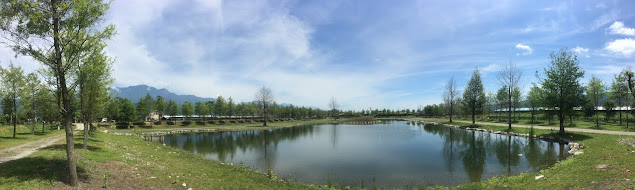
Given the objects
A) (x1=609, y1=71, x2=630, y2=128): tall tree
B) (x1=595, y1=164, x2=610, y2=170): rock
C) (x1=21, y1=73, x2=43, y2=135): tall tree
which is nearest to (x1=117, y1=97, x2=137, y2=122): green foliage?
(x1=21, y1=73, x2=43, y2=135): tall tree

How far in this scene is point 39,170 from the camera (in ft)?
33.5

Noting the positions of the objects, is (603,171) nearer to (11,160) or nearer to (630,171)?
(630,171)

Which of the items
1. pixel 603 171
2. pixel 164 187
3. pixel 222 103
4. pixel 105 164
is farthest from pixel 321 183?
pixel 222 103

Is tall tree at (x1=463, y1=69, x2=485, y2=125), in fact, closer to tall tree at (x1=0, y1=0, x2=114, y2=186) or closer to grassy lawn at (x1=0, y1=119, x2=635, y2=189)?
grassy lawn at (x1=0, y1=119, x2=635, y2=189)

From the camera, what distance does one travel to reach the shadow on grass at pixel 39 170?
31.0ft

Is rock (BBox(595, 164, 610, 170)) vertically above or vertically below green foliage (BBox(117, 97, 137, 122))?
below

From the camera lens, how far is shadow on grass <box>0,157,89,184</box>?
9440mm

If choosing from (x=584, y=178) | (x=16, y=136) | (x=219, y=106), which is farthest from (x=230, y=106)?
(x=584, y=178)

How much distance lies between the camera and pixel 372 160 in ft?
73.9

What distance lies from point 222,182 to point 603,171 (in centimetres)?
1847

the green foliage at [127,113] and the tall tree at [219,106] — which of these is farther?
the tall tree at [219,106]

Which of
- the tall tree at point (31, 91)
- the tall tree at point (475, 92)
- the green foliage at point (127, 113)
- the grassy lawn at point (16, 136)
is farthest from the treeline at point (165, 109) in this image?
the tall tree at point (475, 92)

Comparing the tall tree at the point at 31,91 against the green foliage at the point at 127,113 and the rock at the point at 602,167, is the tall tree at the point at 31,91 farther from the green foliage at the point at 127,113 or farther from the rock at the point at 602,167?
the green foliage at the point at 127,113

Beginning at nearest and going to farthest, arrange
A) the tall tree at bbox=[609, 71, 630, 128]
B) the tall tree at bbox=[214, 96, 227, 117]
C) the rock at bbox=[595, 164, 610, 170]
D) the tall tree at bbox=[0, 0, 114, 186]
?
the tall tree at bbox=[0, 0, 114, 186], the rock at bbox=[595, 164, 610, 170], the tall tree at bbox=[609, 71, 630, 128], the tall tree at bbox=[214, 96, 227, 117]
